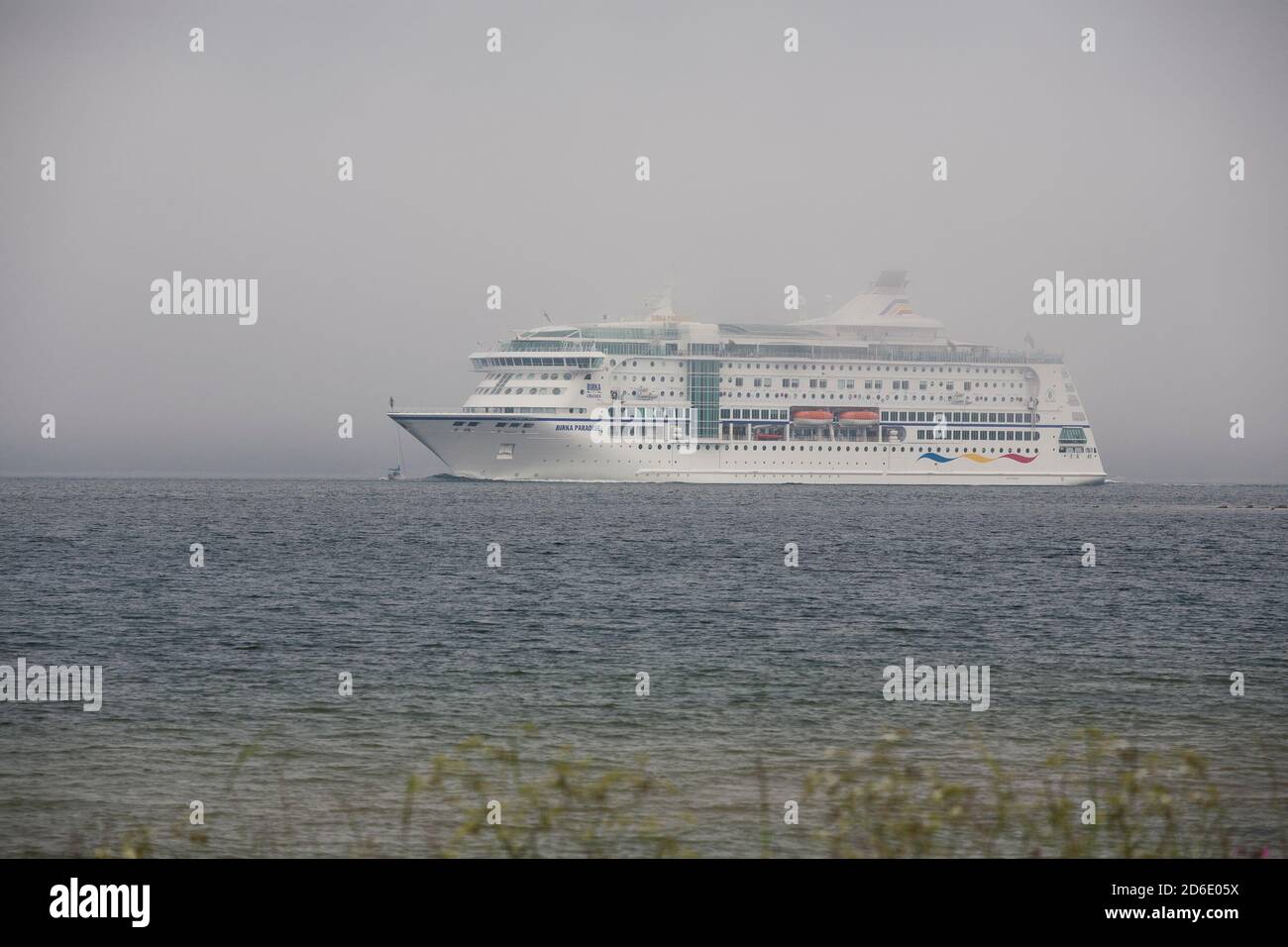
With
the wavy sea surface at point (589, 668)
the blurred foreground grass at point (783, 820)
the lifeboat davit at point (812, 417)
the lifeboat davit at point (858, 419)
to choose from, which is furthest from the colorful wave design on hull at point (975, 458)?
the blurred foreground grass at point (783, 820)

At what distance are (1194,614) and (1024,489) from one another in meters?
91.7

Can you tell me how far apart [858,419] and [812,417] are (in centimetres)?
348

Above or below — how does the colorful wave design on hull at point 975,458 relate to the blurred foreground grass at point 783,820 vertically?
above

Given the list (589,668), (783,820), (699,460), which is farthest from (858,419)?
(783,820)

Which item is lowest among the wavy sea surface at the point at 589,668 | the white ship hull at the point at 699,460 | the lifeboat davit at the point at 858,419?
the wavy sea surface at the point at 589,668

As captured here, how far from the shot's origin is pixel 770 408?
91.3 m
